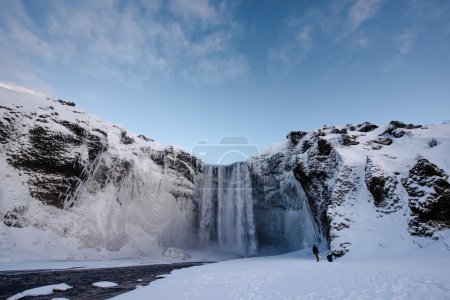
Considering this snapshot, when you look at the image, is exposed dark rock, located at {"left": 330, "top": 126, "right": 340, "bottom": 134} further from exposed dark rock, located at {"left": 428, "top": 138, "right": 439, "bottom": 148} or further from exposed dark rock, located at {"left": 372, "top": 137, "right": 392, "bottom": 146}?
exposed dark rock, located at {"left": 428, "top": 138, "right": 439, "bottom": 148}

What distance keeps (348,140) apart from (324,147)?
2.80 meters

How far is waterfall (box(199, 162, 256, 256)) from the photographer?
46.4m

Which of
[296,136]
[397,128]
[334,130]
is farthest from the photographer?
[296,136]

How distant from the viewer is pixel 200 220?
4784cm

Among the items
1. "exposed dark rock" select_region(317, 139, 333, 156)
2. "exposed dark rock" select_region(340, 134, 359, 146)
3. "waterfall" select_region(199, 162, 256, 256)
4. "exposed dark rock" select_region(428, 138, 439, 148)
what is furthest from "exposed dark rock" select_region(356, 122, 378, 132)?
"waterfall" select_region(199, 162, 256, 256)

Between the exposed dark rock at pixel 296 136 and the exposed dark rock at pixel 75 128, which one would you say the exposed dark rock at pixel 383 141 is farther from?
the exposed dark rock at pixel 75 128

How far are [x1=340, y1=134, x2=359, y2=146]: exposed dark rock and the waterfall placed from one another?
827 inches

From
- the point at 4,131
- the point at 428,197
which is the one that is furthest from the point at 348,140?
the point at 4,131

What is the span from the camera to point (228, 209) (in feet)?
160

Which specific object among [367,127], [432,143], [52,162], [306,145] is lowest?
[432,143]

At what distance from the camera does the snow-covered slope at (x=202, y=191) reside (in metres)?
22.2

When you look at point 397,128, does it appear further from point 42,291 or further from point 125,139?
point 125,139

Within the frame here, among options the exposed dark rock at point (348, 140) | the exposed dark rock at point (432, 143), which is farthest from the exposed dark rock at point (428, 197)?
the exposed dark rock at point (348, 140)

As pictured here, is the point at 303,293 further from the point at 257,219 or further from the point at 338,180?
the point at 257,219
